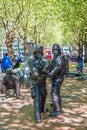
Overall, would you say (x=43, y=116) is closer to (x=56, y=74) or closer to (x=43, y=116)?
(x=43, y=116)

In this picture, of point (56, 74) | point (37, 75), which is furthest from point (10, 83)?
point (37, 75)

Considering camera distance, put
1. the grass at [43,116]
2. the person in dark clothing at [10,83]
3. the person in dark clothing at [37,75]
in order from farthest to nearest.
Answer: the person in dark clothing at [10,83]
the person in dark clothing at [37,75]
the grass at [43,116]

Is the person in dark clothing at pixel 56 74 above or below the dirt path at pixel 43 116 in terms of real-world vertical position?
above

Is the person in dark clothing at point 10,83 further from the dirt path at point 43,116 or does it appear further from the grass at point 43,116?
the grass at point 43,116

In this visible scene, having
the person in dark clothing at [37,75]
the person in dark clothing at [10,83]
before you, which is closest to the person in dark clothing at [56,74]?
the person in dark clothing at [37,75]

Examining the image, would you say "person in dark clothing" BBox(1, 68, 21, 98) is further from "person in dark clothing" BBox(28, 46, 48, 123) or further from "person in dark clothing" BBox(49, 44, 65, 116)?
"person in dark clothing" BBox(28, 46, 48, 123)

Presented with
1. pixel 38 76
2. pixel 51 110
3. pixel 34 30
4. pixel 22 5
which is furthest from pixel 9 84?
pixel 34 30

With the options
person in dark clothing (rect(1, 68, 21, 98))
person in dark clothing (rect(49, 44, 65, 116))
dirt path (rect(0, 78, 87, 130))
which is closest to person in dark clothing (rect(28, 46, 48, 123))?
dirt path (rect(0, 78, 87, 130))

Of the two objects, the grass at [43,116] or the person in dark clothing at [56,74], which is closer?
the grass at [43,116]

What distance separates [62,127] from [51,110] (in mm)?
2027

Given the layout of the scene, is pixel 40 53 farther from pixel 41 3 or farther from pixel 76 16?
pixel 76 16

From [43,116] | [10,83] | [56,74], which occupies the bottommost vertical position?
[43,116]

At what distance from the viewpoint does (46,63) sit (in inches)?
383

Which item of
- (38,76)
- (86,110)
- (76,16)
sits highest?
(76,16)
